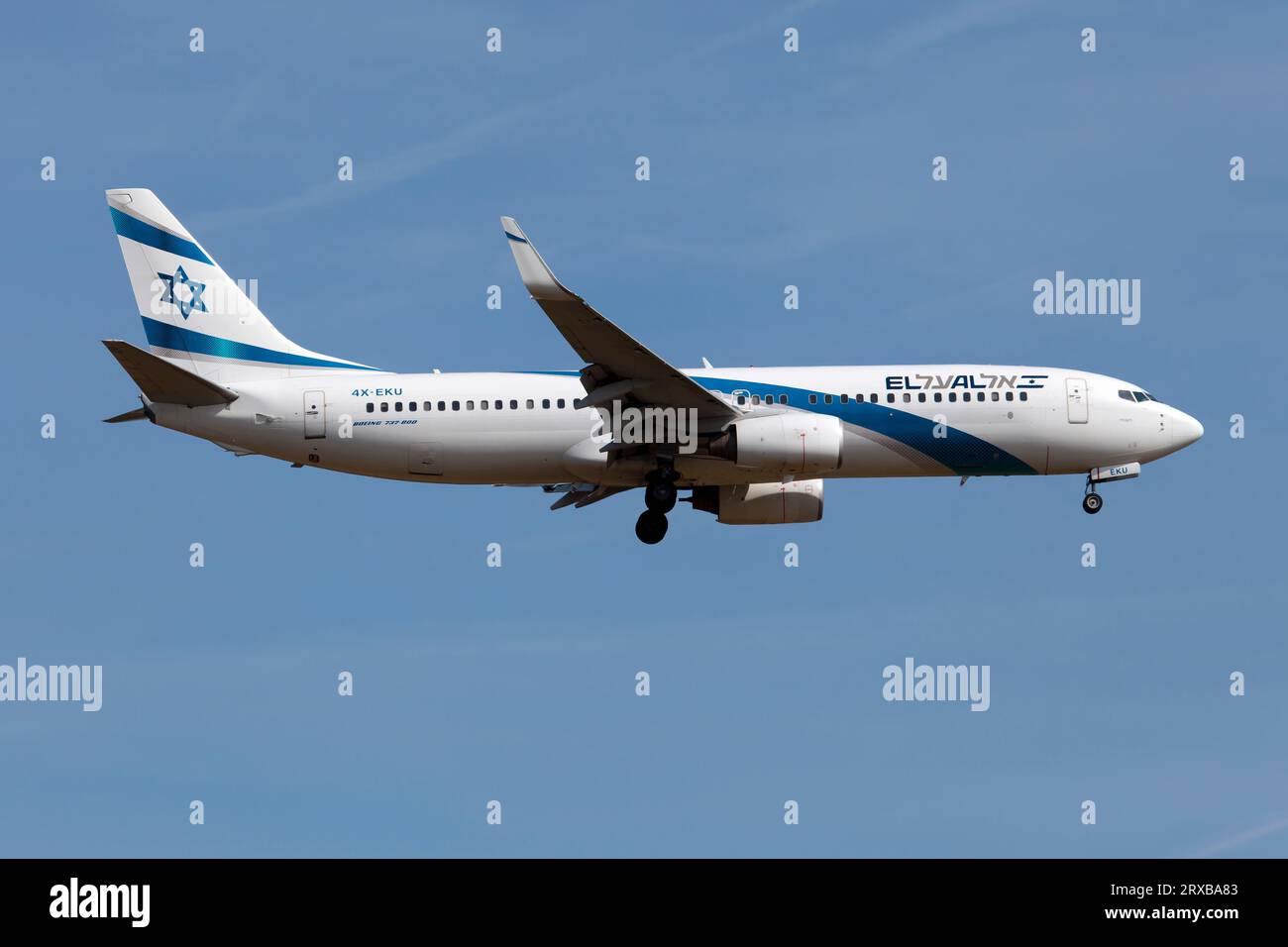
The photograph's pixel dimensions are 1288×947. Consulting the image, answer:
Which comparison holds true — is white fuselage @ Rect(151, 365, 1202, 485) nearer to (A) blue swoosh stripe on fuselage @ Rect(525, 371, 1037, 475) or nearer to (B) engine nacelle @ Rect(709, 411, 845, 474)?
(A) blue swoosh stripe on fuselage @ Rect(525, 371, 1037, 475)

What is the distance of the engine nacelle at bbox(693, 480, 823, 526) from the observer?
57.6 m

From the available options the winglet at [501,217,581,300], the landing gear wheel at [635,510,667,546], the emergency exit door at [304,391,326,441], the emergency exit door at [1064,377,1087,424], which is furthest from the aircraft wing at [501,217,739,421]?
the emergency exit door at [1064,377,1087,424]

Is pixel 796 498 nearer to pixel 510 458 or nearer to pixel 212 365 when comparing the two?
pixel 510 458

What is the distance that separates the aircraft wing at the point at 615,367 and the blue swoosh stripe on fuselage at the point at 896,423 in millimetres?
1285

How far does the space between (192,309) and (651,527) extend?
1510 cm

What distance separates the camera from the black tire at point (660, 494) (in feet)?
182

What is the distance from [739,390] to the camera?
55469 mm

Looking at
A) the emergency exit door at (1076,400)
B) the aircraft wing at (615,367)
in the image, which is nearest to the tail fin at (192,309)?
the aircraft wing at (615,367)

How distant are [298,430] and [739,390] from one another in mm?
12550

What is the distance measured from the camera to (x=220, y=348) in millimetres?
57156

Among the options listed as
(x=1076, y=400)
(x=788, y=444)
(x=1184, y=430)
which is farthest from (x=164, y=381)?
(x=1184, y=430)

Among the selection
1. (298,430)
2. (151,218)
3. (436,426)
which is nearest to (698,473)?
(436,426)
